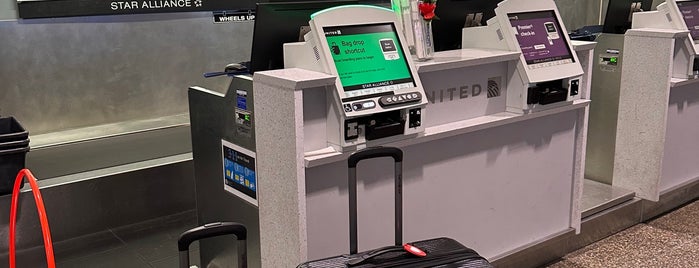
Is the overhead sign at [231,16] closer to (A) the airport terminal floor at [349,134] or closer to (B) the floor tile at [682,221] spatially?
(A) the airport terminal floor at [349,134]

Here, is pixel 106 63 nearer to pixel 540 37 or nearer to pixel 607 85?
pixel 540 37

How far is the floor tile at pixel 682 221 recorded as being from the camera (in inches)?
159

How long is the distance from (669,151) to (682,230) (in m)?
0.50

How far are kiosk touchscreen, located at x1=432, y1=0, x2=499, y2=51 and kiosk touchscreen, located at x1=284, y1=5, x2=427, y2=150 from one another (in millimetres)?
574

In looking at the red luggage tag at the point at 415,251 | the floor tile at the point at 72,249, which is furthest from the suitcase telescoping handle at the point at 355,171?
the floor tile at the point at 72,249

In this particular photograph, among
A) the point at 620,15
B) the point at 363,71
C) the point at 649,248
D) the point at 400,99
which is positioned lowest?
the point at 649,248

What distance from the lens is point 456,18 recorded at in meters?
3.22

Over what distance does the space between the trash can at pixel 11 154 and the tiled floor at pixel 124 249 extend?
422mm

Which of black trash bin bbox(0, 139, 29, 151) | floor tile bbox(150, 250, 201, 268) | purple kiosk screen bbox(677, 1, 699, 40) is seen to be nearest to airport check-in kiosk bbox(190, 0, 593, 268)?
floor tile bbox(150, 250, 201, 268)

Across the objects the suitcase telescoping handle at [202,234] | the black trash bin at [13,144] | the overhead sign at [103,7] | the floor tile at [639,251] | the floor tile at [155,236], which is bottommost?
the floor tile at [639,251]

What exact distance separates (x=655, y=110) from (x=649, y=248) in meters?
0.83

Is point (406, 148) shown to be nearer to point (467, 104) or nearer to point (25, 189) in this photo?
point (467, 104)

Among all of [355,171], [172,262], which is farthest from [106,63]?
[355,171]

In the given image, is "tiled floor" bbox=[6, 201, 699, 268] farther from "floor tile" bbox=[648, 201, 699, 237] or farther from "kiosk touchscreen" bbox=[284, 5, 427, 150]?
"kiosk touchscreen" bbox=[284, 5, 427, 150]
